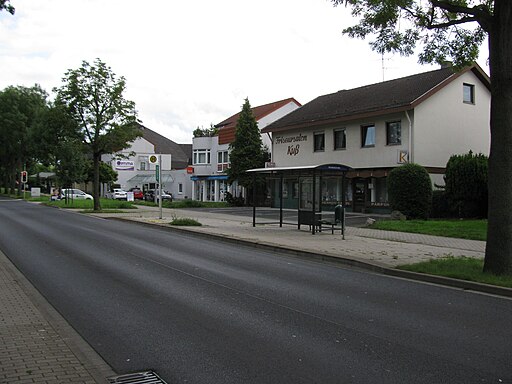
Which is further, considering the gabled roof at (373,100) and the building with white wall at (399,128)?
the gabled roof at (373,100)

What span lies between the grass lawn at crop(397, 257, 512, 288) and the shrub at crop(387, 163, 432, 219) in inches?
505

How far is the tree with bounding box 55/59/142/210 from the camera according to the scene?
31188 millimetres

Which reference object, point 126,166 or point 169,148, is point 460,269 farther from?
point 169,148

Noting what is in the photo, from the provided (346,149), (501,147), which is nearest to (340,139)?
(346,149)

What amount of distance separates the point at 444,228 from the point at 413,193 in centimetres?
542

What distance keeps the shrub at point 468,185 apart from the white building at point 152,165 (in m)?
34.1

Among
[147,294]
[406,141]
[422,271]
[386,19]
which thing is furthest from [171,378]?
[406,141]

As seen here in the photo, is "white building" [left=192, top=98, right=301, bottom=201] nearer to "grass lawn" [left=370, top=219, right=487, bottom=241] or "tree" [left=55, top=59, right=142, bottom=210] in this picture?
"tree" [left=55, top=59, right=142, bottom=210]

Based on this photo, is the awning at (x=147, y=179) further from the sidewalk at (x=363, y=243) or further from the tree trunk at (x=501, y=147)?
the tree trunk at (x=501, y=147)

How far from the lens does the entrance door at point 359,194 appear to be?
30484 millimetres

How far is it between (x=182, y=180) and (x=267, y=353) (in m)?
58.7

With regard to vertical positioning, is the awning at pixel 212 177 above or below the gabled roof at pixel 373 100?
below

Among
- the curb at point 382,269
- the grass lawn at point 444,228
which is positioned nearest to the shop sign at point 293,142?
the grass lawn at point 444,228

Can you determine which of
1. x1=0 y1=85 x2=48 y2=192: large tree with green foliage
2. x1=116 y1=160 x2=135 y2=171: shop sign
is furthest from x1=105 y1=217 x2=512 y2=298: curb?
x1=116 y1=160 x2=135 y2=171: shop sign
